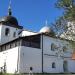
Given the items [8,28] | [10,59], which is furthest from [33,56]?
[8,28]

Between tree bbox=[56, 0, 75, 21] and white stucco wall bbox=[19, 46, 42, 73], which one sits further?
white stucco wall bbox=[19, 46, 42, 73]

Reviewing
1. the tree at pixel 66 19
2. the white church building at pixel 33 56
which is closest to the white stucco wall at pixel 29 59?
the white church building at pixel 33 56

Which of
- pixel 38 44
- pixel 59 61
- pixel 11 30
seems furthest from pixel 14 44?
pixel 11 30

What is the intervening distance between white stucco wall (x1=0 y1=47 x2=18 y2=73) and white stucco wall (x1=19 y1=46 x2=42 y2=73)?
1118 millimetres

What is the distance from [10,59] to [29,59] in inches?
128

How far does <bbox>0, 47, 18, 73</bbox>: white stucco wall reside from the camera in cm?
4222

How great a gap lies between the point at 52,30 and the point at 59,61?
28.9 meters

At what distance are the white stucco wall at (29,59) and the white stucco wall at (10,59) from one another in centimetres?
112

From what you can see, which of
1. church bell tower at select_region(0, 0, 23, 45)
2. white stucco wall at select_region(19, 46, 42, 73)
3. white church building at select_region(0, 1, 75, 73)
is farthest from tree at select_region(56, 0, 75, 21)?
church bell tower at select_region(0, 0, 23, 45)

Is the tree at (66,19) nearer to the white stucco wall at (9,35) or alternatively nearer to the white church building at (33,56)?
the white church building at (33,56)

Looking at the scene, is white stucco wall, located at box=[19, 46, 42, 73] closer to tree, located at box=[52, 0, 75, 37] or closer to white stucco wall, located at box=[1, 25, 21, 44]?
white stucco wall, located at box=[1, 25, 21, 44]

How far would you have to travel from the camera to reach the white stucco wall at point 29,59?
4178 centimetres

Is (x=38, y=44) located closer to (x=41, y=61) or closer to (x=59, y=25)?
(x=41, y=61)

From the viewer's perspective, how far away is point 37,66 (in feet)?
143
